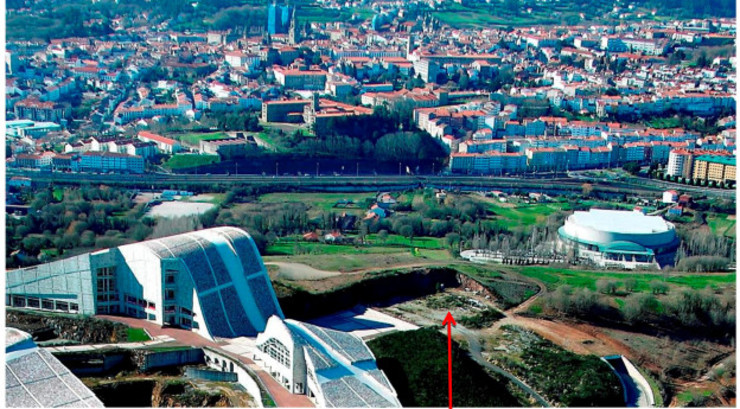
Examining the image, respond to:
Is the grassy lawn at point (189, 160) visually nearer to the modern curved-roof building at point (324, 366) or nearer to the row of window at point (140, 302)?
the row of window at point (140, 302)

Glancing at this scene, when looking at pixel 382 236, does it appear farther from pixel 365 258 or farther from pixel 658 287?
pixel 658 287

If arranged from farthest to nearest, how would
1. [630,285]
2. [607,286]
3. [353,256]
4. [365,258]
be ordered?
1. [353,256]
2. [365,258]
3. [630,285]
4. [607,286]

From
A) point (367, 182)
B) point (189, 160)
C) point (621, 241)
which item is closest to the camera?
point (621, 241)

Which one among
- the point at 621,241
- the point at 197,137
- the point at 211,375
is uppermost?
the point at 197,137

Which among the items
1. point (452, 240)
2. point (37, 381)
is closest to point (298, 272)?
point (452, 240)

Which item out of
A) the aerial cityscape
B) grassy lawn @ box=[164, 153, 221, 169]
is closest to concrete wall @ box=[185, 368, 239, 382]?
the aerial cityscape

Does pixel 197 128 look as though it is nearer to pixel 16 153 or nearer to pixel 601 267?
pixel 16 153

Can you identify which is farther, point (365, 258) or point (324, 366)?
point (365, 258)
